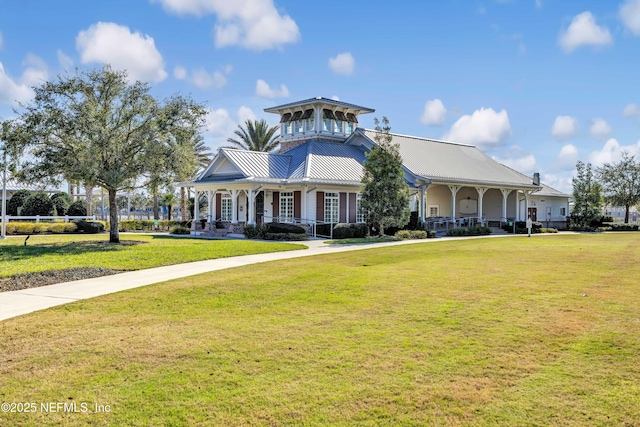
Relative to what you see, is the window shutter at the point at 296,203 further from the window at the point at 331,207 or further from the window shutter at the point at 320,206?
the window at the point at 331,207

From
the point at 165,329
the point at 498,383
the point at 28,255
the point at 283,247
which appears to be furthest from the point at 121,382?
the point at 283,247

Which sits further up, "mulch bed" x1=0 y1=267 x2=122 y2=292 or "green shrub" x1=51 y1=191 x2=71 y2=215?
"green shrub" x1=51 y1=191 x2=71 y2=215

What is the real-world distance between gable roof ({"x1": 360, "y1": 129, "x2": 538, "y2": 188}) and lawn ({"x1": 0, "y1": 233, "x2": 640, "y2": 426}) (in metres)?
25.6

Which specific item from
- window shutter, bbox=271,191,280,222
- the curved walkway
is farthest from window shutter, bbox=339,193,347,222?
the curved walkway

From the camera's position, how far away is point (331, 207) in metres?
31.6

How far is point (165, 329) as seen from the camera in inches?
294

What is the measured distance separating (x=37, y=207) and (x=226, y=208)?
15.3 m

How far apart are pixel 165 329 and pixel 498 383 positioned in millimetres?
4588

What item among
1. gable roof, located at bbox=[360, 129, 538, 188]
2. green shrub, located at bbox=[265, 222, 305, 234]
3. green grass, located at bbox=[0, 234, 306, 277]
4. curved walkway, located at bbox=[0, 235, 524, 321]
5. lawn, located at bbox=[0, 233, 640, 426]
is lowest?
lawn, located at bbox=[0, 233, 640, 426]

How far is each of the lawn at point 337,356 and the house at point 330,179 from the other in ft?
66.2

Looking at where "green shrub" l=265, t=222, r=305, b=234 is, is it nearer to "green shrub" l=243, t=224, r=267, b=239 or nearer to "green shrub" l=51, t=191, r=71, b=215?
"green shrub" l=243, t=224, r=267, b=239

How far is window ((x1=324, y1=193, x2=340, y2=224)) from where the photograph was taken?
31328mm

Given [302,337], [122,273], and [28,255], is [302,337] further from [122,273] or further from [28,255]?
[28,255]

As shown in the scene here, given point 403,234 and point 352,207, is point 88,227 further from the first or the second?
point 403,234
